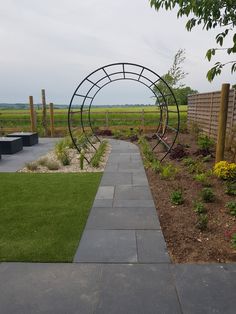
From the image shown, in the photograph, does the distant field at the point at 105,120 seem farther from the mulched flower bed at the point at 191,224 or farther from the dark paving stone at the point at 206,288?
the dark paving stone at the point at 206,288

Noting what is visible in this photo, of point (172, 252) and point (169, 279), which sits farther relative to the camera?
point (172, 252)

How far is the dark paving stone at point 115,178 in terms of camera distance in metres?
5.02

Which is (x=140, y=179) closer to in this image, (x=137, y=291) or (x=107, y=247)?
(x=107, y=247)

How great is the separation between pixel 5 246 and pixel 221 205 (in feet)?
9.34

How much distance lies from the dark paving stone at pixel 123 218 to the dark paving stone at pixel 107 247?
0.16 m

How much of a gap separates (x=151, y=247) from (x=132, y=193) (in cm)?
175

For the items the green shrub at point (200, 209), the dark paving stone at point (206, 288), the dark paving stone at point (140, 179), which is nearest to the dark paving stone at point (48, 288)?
the dark paving stone at point (206, 288)

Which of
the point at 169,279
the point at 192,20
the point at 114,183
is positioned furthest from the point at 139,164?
the point at 169,279

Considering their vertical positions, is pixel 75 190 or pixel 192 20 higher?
pixel 192 20

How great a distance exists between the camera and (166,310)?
70.3 inches

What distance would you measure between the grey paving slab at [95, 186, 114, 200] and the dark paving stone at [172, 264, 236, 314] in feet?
6.66

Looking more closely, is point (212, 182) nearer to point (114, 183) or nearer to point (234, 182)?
point (234, 182)

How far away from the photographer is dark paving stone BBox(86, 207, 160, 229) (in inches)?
123

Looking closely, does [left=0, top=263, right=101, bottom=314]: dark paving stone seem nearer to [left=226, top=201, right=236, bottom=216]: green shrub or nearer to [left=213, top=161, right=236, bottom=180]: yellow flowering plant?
[left=226, top=201, right=236, bottom=216]: green shrub
